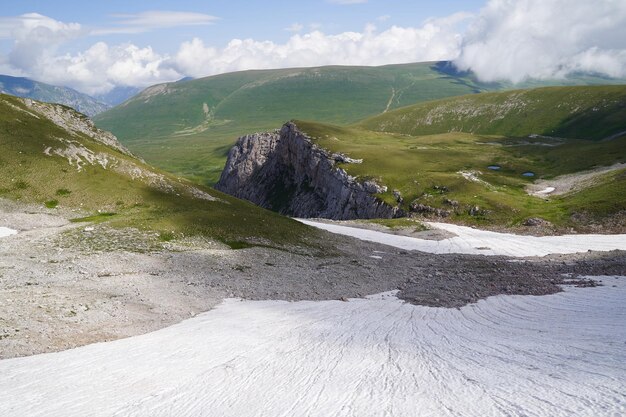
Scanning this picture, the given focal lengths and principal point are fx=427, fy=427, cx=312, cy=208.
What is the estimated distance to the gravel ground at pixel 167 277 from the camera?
28.4 m

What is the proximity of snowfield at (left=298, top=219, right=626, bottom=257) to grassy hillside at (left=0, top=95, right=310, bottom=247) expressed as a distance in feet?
57.6

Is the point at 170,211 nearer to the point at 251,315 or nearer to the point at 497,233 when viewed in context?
the point at 251,315

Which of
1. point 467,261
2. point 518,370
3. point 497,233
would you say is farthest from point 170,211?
point 497,233

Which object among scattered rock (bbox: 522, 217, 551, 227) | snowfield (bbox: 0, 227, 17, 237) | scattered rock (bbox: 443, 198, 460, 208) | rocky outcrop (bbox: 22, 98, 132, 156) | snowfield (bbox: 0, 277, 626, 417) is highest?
rocky outcrop (bbox: 22, 98, 132, 156)

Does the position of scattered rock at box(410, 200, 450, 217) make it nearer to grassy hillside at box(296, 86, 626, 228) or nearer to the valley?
grassy hillside at box(296, 86, 626, 228)

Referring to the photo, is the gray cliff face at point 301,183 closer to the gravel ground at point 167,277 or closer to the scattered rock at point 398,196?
the scattered rock at point 398,196

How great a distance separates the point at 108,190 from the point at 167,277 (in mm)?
34678

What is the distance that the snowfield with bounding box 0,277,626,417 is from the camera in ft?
54.3

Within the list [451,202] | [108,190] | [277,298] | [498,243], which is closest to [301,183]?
[451,202]

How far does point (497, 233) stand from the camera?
87.6 metres

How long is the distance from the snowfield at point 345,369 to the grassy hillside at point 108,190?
105ft

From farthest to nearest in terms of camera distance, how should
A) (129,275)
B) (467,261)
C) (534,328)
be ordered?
1. (467,261)
2. (129,275)
3. (534,328)

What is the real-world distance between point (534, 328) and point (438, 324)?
20.5 feet

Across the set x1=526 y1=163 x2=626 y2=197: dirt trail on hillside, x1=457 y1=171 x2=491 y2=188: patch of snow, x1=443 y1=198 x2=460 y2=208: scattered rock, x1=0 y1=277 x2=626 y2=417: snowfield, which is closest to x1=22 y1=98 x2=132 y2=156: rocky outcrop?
x1=0 y1=277 x2=626 y2=417: snowfield
